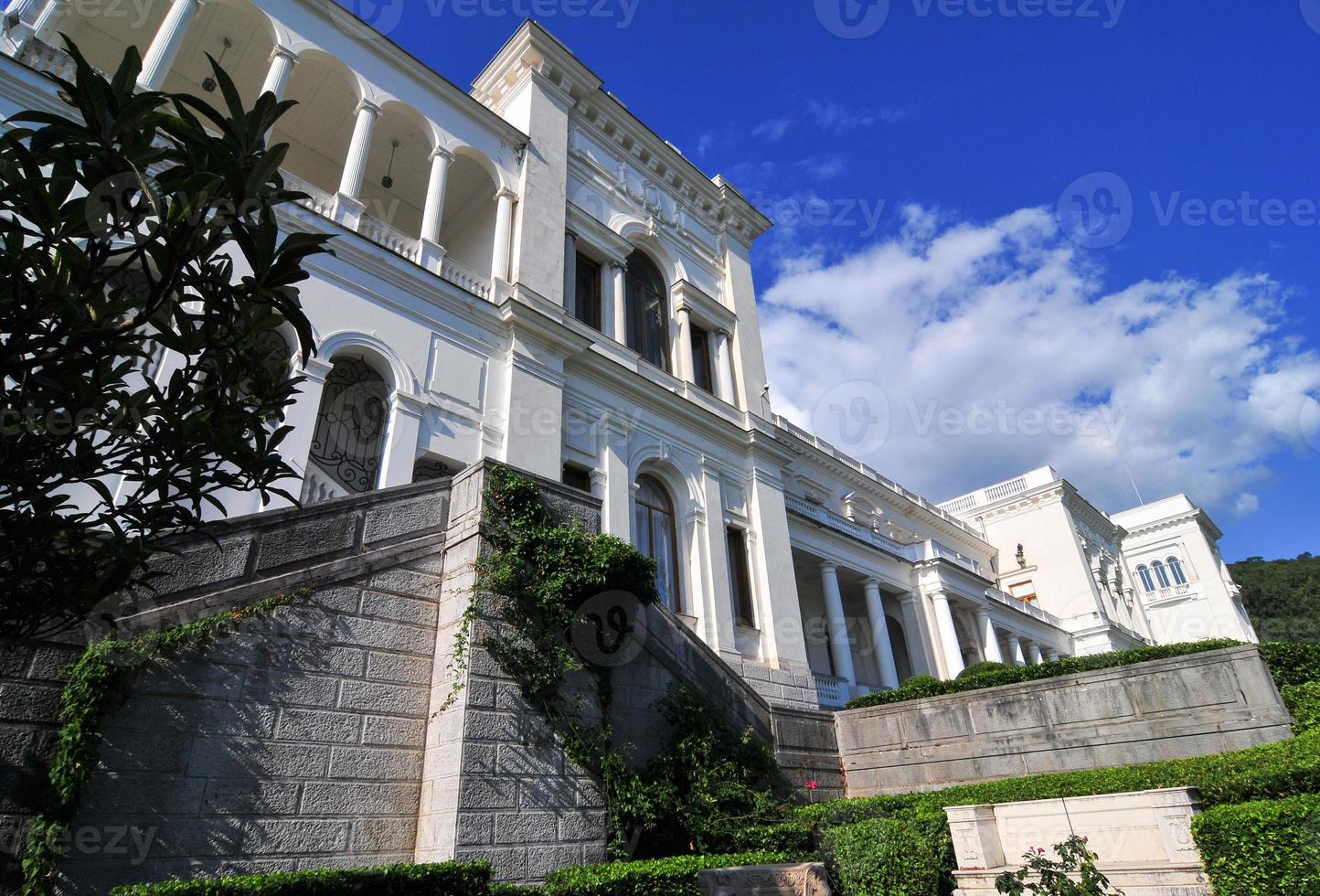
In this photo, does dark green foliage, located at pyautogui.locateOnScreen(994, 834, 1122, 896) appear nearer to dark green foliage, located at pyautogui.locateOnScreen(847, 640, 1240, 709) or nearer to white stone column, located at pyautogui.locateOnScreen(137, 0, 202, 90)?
dark green foliage, located at pyautogui.locateOnScreen(847, 640, 1240, 709)

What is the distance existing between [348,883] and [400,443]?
886 cm

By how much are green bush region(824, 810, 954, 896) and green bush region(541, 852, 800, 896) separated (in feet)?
4.79

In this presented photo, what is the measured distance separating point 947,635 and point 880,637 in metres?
3.03

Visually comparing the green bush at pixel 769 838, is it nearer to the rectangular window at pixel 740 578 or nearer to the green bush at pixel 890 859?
the green bush at pixel 890 859

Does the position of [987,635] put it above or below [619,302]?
below

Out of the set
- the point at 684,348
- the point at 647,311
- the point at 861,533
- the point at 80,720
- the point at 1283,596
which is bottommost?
the point at 80,720

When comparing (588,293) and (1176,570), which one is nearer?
(588,293)

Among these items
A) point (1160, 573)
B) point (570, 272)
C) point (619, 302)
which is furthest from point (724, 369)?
point (1160, 573)

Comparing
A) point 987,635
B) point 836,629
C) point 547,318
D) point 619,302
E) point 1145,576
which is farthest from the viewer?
point 1145,576

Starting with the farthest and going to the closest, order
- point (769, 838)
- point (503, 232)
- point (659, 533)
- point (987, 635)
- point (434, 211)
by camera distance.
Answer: point (987, 635), point (659, 533), point (503, 232), point (434, 211), point (769, 838)

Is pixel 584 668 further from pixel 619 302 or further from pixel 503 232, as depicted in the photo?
pixel 619 302

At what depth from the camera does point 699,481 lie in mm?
18859

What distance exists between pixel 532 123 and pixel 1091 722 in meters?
17.9

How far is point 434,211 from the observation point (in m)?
16.1
